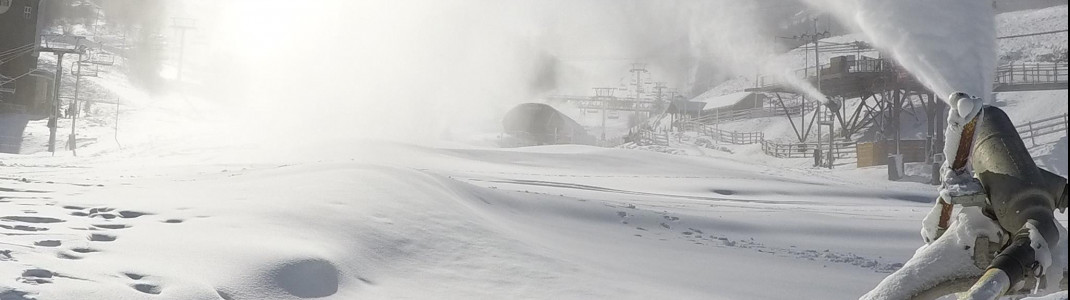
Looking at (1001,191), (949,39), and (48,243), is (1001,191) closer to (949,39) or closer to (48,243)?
(949,39)

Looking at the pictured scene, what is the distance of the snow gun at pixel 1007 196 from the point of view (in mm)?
1703

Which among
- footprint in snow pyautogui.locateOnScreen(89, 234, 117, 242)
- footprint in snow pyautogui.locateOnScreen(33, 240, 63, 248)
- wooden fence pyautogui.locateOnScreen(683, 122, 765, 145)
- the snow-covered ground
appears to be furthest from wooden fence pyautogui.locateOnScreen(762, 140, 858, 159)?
footprint in snow pyautogui.locateOnScreen(33, 240, 63, 248)

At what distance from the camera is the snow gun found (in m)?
1.70

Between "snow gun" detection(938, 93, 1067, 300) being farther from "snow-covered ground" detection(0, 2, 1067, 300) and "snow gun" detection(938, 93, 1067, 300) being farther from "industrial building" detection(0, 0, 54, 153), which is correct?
Result: "industrial building" detection(0, 0, 54, 153)

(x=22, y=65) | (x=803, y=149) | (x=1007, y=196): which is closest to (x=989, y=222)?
(x=1007, y=196)

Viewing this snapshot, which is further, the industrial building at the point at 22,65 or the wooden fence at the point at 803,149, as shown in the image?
the wooden fence at the point at 803,149

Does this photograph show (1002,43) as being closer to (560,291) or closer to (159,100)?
(159,100)

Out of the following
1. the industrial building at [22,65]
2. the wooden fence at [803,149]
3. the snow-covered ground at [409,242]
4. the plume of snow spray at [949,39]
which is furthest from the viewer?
the wooden fence at [803,149]

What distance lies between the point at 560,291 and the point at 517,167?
18087 mm

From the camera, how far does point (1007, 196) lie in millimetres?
1830

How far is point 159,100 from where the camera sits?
54.5 metres

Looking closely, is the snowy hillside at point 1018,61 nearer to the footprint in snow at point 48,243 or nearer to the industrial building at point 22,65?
the footprint in snow at point 48,243

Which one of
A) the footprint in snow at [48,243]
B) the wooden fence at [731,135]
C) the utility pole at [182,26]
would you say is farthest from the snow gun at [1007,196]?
the utility pole at [182,26]

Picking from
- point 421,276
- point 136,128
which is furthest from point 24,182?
point 136,128
